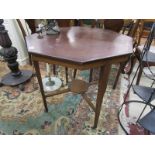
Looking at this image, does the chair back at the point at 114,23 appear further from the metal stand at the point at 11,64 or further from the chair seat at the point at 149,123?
the chair seat at the point at 149,123

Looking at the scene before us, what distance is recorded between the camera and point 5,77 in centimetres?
194

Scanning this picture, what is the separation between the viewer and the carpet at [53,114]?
4.54ft

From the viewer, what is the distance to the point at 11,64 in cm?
182

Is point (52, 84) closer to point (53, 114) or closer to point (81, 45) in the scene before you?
point (53, 114)

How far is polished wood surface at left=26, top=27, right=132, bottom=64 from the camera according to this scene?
1.03m

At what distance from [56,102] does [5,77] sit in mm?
727

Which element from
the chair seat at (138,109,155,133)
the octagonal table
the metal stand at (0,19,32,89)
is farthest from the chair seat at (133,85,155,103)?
the metal stand at (0,19,32,89)

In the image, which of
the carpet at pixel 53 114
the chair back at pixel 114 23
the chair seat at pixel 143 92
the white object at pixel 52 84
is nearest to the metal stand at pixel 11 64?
the carpet at pixel 53 114

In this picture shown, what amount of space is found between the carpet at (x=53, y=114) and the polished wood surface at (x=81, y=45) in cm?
65

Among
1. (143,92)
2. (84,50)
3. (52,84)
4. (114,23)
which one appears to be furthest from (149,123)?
(114,23)

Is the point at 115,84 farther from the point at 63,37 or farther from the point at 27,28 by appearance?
the point at 27,28

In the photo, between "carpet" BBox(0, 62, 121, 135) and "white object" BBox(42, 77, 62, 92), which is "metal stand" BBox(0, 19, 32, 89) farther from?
"white object" BBox(42, 77, 62, 92)

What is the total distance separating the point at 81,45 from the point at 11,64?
986 mm

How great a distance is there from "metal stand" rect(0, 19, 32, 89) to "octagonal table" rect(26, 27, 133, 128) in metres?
0.51
